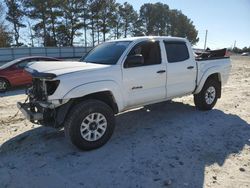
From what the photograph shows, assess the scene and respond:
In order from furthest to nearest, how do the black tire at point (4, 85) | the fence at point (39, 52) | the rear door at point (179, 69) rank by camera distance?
the fence at point (39, 52), the black tire at point (4, 85), the rear door at point (179, 69)

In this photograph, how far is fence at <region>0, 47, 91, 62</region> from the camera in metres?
26.9

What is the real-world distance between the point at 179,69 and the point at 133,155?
254cm

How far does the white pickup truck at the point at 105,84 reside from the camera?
4676mm

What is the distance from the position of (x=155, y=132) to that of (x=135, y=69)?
4.73ft

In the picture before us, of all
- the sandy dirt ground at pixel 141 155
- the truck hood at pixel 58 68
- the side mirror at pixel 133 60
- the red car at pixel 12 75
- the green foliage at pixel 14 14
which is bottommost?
the sandy dirt ground at pixel 141 155

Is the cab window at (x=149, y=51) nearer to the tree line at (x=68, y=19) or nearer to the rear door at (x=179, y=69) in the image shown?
the rear door at (x=179, y=69)

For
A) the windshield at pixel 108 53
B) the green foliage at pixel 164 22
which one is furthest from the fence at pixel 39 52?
the green foliage at pixel 164 22

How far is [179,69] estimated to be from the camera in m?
6.37

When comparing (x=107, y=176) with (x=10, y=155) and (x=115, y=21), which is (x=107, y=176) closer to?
(x=10, y=155)

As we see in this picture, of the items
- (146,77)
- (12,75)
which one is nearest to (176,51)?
(146,77)

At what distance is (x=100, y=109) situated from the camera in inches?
194

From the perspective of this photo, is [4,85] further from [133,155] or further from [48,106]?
[133,155]

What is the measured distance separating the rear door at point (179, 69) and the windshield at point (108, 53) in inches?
45.3

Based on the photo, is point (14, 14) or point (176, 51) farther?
point (14, 14)
